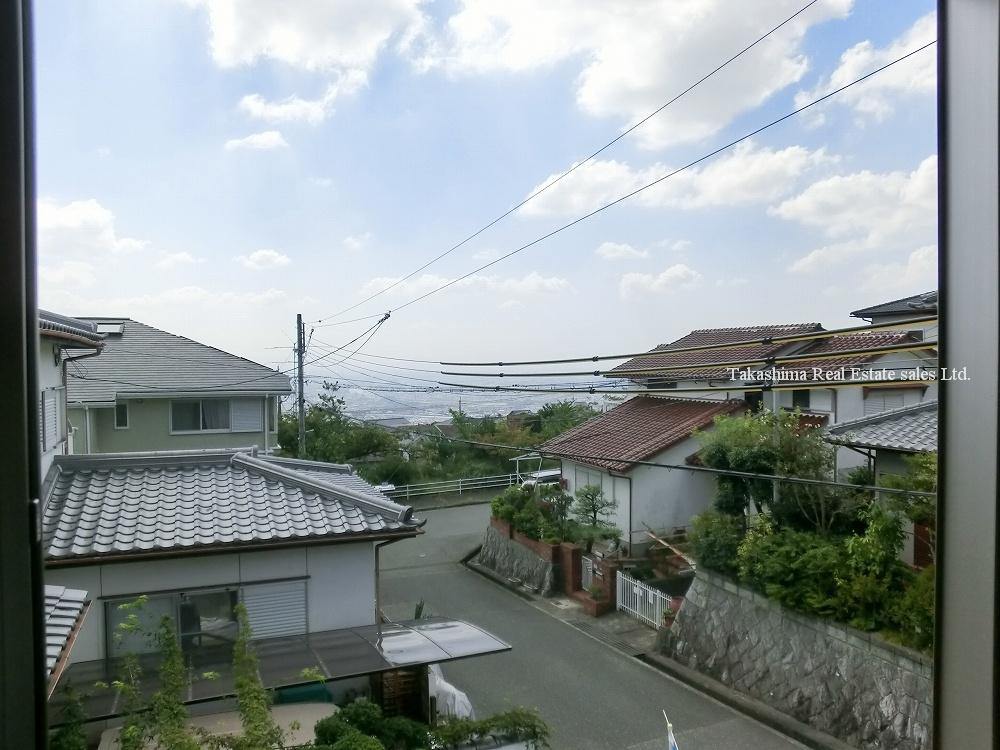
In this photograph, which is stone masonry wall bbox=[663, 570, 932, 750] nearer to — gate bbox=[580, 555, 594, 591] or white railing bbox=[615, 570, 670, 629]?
white railing bbox=[615, 570, 670, 629]

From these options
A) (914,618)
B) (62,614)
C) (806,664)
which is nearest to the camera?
(62,614)

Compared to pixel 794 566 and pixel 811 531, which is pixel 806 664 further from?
pixel 811 531

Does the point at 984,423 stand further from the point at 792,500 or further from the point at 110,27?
the point at 792,500

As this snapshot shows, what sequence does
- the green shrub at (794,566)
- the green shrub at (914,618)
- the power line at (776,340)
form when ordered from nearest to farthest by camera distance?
the power line at (776,340) → the green shrub at (914,618) → the green shrub at (794,566)

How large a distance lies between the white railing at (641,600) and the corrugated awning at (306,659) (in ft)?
7.22

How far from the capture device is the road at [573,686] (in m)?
3.30

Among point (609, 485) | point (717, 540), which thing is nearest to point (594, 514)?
point (609, 485)

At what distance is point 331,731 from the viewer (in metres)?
2.16

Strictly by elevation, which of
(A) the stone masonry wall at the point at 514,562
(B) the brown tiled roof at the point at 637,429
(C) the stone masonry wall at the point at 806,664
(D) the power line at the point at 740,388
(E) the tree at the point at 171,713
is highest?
(D) the power line at the point at 740,388

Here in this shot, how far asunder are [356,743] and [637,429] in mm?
4786

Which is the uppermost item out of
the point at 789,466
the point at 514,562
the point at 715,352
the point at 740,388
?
the point at 715,352

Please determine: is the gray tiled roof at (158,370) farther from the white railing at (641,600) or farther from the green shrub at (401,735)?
the green shrub at (401,735)

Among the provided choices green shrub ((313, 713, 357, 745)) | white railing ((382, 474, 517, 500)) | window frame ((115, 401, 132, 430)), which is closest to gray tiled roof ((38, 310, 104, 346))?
green shrub ((313, 713, 357, 745))

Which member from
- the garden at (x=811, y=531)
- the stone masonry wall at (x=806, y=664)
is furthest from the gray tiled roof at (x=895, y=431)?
the stone masonry wall at (x=806, y=664)
